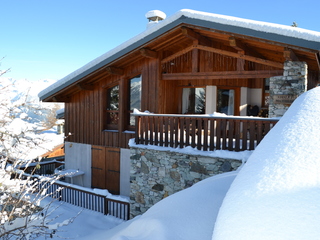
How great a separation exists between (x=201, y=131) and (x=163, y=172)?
61.0 inches

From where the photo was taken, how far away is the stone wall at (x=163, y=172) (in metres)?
6.23

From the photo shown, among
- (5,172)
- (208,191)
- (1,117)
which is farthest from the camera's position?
(1,117)

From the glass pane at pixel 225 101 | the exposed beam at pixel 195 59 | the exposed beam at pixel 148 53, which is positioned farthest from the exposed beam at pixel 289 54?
the exposed beam at pixel 148 53

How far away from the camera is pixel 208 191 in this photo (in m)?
3.65

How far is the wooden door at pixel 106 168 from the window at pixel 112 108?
104cm

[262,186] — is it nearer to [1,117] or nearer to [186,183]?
[1,117]

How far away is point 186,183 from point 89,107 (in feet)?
20.1

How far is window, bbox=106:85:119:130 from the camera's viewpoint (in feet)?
34.6

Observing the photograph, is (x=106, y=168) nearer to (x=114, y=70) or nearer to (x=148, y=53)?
(x=114, y=70)

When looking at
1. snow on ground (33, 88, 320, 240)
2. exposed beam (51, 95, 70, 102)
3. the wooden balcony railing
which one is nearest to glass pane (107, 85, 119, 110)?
exposed beam (51, 95, 70, 102)

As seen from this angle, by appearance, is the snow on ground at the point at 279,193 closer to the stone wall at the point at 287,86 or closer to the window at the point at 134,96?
the stone wall at the point at 287,86

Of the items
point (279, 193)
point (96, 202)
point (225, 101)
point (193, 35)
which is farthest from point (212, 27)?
point (96, 202)

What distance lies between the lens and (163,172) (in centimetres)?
705

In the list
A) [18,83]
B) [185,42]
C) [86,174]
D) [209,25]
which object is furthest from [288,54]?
[86,174]
